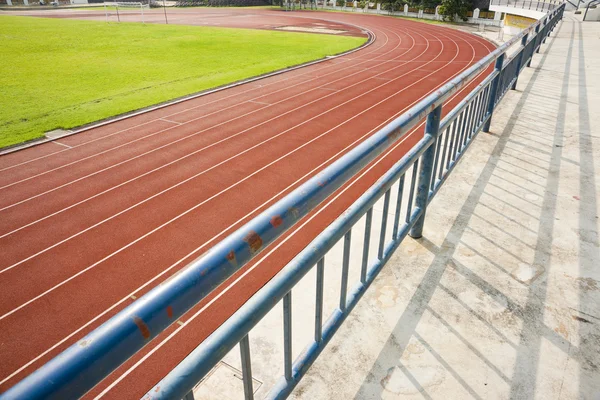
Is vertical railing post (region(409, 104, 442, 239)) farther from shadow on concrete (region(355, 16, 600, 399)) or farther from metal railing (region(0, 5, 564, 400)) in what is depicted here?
metal railing (region(0, 5, 564, 400))

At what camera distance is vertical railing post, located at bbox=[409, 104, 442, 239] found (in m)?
2.57

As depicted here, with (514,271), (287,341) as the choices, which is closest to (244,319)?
(287,341)

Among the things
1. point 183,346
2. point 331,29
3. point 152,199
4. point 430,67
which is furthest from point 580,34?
point 183,346

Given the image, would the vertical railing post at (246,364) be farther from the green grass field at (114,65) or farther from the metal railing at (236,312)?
the green grass field at (114,65)

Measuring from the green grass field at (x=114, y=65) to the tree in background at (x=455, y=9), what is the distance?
13713 mm

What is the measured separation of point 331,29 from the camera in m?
27.6

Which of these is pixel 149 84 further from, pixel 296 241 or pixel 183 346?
pixel 183 346

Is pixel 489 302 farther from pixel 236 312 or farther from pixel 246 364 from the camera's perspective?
pixel 236 312

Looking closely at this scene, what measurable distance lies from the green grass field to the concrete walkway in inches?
310

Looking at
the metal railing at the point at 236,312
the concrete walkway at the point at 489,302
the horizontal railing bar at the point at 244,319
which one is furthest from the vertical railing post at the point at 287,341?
the concrete walkway at the point at 489,302

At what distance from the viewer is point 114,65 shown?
14.6m

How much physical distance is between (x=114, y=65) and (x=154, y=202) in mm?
11579

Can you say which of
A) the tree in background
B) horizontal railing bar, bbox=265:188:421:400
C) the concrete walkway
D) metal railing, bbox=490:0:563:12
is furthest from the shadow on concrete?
the tree in background

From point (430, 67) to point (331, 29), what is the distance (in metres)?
15.2
